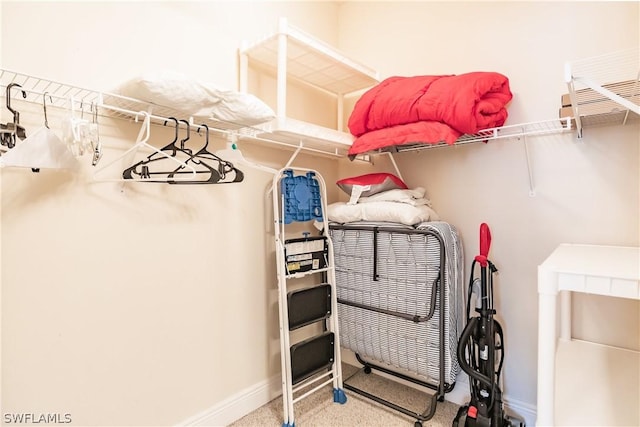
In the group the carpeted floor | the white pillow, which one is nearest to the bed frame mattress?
the carpeted floor

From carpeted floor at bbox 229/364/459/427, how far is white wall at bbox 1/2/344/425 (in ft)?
0.70

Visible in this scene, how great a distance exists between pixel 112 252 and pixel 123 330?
0.35 m

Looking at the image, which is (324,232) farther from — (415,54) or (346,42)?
(346,42)

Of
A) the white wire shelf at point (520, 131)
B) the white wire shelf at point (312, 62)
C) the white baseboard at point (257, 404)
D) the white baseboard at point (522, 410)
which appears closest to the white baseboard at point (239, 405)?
the white baseboard at point (257, 404)

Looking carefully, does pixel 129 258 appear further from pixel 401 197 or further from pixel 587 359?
pixel 587 359

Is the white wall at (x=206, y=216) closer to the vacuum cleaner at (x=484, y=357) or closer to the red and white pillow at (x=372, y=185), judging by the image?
the red and white pillow at (x=372, y=185)

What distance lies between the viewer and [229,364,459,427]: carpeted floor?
6.36 ft

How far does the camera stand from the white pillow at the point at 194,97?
1227 millimetres

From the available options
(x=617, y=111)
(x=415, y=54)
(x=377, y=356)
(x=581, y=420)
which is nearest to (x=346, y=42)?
(x=415, y=54)

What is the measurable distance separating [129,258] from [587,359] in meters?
2.06

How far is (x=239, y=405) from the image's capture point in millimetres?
1980

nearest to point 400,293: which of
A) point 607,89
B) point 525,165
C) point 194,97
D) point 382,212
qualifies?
point 382,212

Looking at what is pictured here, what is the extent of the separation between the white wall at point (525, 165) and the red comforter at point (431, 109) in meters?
0.22

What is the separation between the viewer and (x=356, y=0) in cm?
262
